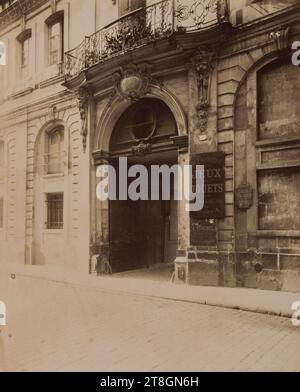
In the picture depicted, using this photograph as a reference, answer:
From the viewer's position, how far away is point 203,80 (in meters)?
8.55

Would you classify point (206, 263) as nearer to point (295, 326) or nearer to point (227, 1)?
point (295, 326)

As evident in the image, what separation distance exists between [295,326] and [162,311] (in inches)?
Result: 81.8

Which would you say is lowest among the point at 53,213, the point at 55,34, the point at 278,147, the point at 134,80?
the point at 53,213

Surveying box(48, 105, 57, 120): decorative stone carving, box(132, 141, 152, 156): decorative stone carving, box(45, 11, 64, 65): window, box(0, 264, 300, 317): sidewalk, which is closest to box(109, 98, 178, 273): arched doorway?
box(132, 141, 152, 156): decorative stone carving

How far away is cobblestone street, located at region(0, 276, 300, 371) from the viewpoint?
13.0 ft

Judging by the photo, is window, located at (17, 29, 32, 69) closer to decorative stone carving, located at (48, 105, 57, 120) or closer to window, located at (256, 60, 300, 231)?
decorative stone carving, located at (48, 105, 57, 120)

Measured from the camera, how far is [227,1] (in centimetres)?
823

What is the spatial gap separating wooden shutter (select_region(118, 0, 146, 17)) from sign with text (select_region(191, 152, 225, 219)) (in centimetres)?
387

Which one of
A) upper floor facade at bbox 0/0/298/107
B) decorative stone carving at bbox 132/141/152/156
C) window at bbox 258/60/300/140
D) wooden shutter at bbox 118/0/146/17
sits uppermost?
wooden shutter at bbox 118/0/146/17

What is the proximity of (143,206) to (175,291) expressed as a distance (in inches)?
162

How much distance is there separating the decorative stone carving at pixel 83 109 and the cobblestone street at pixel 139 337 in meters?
4.71

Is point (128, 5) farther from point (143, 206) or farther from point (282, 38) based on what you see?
point (143, 206)

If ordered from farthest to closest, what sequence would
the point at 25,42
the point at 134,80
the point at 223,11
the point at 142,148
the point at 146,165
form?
the point at 146,165 → the point at 142,148 → the point at 134,80 → the point at 25,42 → the point at 223,11

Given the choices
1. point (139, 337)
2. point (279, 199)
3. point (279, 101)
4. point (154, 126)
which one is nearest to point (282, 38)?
point (279, 101)
